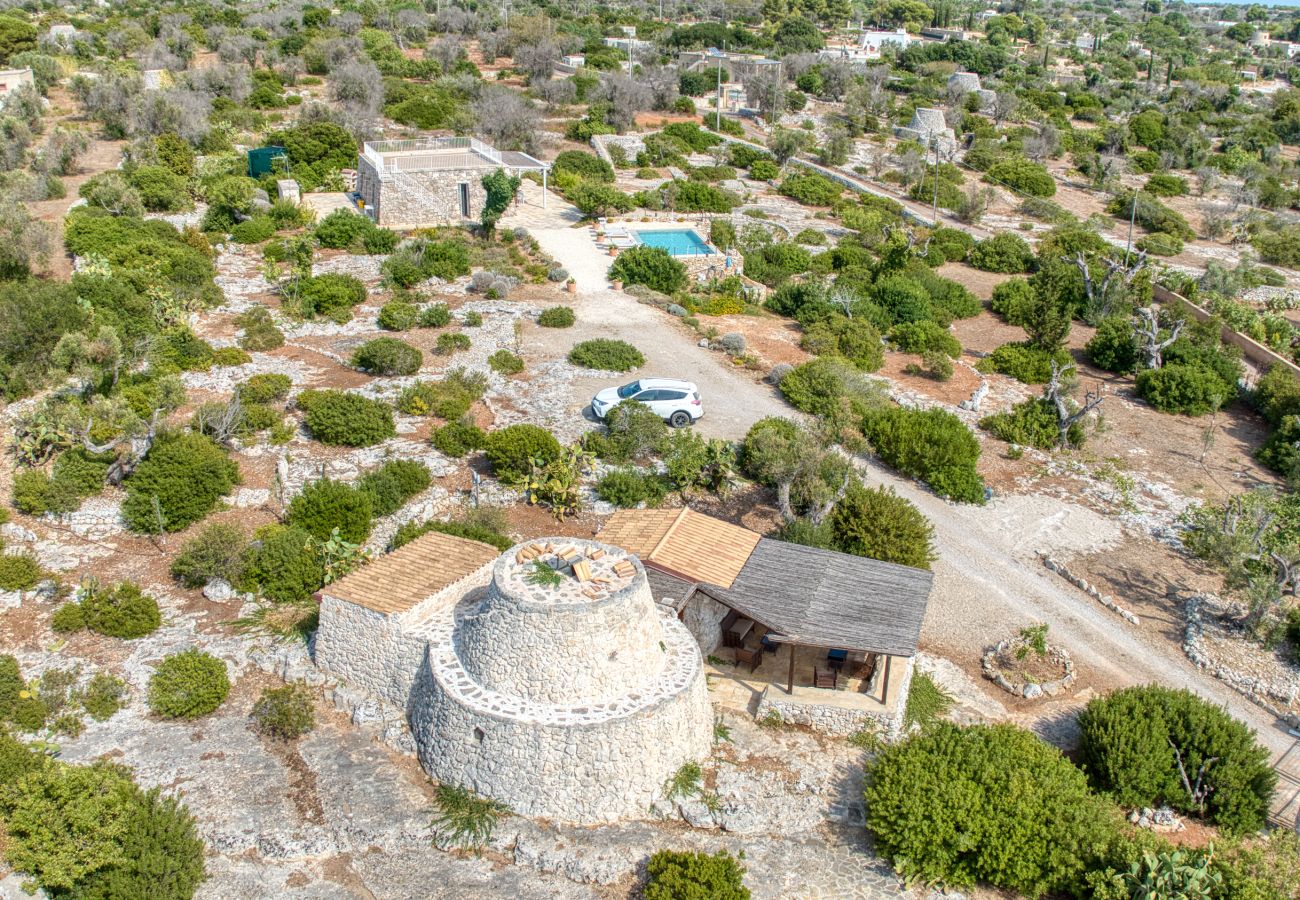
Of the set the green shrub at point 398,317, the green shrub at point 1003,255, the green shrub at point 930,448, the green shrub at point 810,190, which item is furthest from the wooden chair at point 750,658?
the green shrub at point 810,190

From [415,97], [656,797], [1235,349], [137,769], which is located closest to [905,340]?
[1235,349]

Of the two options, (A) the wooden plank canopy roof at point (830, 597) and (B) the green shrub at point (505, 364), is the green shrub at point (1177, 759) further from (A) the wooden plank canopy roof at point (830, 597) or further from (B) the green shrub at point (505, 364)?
(B) the green shrub at point (505, 364)

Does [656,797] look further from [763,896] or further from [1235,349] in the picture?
[1235,349]

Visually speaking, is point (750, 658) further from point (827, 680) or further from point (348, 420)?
point (348, 420)

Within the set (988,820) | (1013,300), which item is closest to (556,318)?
(1013,300)

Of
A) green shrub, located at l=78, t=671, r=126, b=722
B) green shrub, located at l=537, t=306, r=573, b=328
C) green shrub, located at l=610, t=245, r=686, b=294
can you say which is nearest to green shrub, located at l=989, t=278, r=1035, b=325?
green shrub, located at l=610, t=245, r=686, b=294
